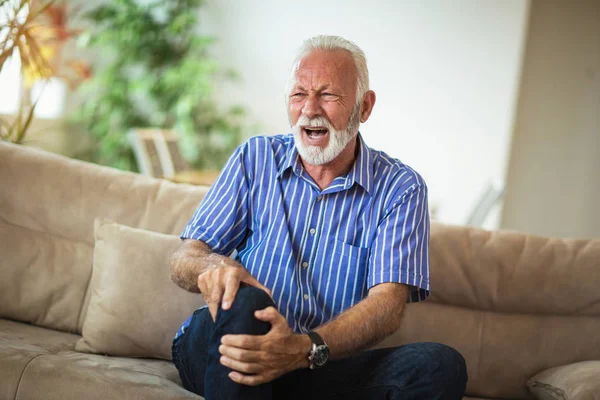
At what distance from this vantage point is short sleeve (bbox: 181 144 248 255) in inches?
71.9

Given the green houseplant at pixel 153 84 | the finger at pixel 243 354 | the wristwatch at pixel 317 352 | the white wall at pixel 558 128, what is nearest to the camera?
the finger at pixel 243 354

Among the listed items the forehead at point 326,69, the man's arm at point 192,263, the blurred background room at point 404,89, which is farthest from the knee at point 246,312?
the blurred background room at point 404,89

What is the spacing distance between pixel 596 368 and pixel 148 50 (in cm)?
466

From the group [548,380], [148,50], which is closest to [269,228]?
[548,380]

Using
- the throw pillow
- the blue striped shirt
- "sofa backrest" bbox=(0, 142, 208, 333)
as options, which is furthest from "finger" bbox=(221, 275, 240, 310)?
the throw pillow

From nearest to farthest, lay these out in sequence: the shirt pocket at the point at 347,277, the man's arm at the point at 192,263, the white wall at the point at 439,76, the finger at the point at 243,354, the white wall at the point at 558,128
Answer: the finger at the point at 243,354 → the man's arm at the point at 192,263 → the shirt pocket at the point at 347,277 → the white wall at the point at 439,76 → the white wall at the point at 558,128

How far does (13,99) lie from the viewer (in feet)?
17.2

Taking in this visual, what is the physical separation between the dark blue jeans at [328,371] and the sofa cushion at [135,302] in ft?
0.99

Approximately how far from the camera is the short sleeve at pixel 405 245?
5.60 feet

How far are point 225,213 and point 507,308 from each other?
0.90 meters

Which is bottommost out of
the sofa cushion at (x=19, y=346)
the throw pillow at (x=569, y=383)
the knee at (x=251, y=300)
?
the sofa cushion at (x=19, y=346)

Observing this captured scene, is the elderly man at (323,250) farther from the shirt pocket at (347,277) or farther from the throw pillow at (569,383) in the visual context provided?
the throw pillow at (569,383)

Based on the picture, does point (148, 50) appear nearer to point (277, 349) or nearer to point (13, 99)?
point (13, 99)

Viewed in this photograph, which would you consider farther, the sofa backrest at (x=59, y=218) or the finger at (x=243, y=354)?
the sofa backrest at (x=59, y=218)
